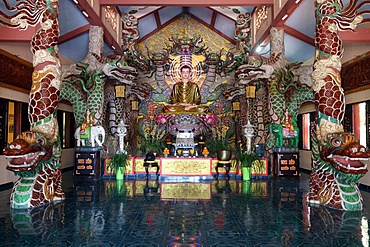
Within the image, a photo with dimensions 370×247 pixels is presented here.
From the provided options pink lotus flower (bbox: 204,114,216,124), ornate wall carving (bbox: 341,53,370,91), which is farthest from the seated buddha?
ornate wall carving (bbox: 341,53,370,91)

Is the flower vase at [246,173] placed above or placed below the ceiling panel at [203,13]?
below

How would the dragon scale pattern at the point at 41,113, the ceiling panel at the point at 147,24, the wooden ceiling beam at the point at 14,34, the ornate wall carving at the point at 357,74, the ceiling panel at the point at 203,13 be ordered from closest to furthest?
the dragon scale pattern at the point at 41,113, the wooden ceiling beam at the point at 14,34, the ornate wall carving at the point at 357,74, the ceiling panel at the point at 147,24, the ceiling panel at the point at 203,13

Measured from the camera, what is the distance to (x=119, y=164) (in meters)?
7.18

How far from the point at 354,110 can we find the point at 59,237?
6.56m

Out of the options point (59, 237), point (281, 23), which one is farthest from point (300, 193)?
point (281, 23)

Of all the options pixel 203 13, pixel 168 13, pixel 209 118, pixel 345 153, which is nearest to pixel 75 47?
pixel 168 13

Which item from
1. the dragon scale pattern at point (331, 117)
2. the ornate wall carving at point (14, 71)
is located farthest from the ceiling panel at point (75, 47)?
the dragon scale pattern at point (331, 117)

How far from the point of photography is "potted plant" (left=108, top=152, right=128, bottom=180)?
7.15 m

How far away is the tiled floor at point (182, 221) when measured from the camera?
117 inches

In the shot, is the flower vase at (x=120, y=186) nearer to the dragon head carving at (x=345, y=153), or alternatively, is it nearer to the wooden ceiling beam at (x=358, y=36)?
the dragon head carving at (x=345, y=153)

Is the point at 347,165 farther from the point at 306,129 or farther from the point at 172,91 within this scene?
the point at 172,91

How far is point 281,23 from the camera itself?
8.09 meters

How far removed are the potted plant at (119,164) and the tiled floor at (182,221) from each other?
4.96 ft

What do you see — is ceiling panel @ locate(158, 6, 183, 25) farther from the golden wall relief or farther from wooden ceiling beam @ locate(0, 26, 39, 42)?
wooden ceiling beam @ locate(0, 26, 39, 42)
